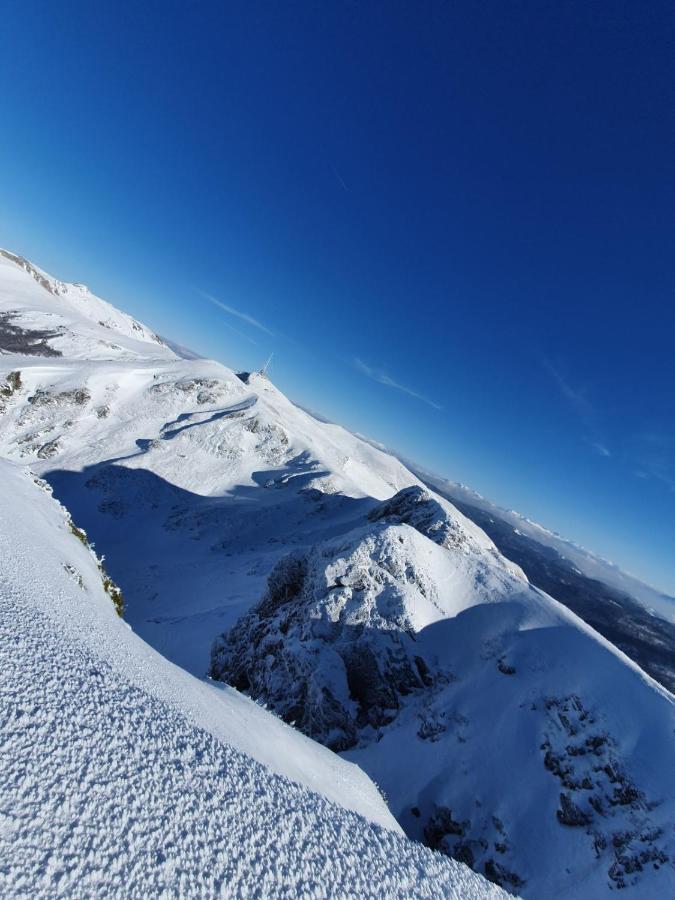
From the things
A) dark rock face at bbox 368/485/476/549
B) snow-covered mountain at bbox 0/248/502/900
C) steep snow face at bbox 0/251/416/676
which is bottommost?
steep snow face at bbox 0/251/416/676

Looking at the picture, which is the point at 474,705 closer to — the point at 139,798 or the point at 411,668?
→ the point at 411,668

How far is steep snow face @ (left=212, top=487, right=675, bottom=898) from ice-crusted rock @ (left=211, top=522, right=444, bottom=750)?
0.33 feet

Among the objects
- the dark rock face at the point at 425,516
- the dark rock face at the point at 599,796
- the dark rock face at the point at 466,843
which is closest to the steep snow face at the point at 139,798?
the dark rock face at the point at 466,843

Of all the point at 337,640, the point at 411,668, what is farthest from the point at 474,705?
the point at 337,640

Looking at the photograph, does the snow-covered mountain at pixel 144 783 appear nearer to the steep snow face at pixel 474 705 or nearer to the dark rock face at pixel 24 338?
the steep snow face at pixel 474 705

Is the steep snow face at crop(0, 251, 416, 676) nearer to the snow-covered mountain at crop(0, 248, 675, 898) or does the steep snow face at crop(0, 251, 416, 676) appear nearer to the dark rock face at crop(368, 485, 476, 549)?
the snow-covered mountain at crop(0, 248, 675, 898)

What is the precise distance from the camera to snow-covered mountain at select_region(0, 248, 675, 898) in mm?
19562

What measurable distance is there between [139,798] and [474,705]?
1040 inches

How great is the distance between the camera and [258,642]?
3145cm

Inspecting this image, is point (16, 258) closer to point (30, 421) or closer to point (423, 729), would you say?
point (30, 421)

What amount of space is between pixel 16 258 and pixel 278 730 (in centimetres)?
19244

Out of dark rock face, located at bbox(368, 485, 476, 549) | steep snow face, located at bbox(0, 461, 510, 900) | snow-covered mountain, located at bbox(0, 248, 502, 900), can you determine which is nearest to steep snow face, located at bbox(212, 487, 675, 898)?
dark rock face, located at bbox(368, 485, 476, 549)

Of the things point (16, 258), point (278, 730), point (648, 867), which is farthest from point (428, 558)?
point (16, 258)

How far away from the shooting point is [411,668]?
1144 inches
